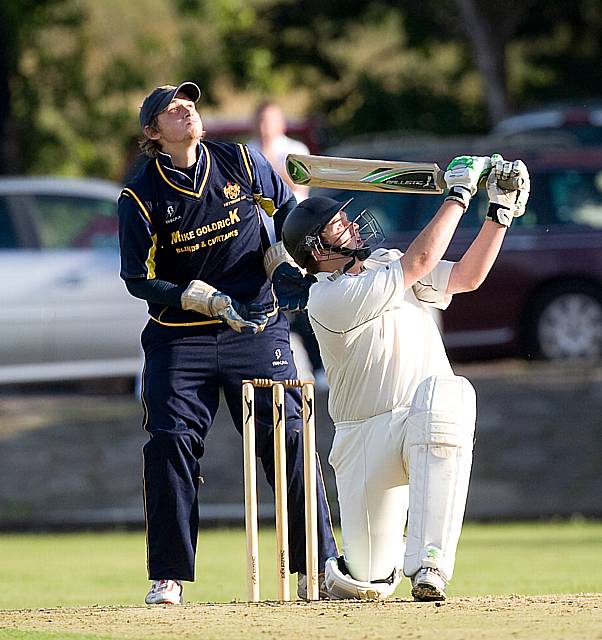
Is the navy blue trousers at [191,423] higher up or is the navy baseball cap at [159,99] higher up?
the navy baseball cap at [159,99]

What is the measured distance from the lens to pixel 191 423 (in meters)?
6.35

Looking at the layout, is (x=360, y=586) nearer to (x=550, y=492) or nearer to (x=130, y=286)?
(x=130, y=286)

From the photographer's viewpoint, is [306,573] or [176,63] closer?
[306,573]

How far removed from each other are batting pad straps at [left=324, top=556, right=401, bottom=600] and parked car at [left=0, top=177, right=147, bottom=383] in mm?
6196

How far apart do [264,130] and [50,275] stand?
278 centimetres

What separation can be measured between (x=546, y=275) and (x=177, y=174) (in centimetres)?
679

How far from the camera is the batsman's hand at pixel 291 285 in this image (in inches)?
247

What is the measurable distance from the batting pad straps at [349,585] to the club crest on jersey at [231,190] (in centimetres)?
141

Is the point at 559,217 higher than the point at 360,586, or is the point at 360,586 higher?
the point at 559,217

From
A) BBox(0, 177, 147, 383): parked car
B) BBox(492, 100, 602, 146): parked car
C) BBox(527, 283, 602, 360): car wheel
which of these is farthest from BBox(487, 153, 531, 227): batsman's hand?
BBox(492, 100, 602, 146): parked car

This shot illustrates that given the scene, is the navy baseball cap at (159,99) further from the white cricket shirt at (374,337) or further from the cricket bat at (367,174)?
the white cricket shirt at (374,337)

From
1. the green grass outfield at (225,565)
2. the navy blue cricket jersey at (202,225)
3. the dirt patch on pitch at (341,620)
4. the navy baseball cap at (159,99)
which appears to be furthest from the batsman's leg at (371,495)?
the navy baseball cap at (159,99)

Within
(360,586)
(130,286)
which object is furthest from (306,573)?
(130,286)

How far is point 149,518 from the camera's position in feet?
20.8
